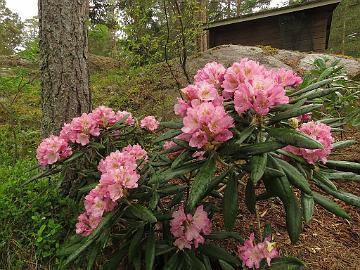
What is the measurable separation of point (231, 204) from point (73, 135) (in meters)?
1.08

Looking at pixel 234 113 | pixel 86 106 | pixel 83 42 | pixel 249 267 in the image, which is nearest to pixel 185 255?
pixel 249 267

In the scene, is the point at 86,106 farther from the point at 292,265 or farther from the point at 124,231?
the point at 292,265

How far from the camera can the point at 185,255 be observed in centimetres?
152

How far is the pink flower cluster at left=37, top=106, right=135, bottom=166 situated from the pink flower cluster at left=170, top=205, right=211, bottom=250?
78cm

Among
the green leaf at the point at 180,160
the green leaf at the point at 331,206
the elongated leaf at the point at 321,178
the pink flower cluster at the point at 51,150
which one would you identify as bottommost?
the green leaf at the point at 331,206

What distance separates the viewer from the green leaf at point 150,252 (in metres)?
1.43

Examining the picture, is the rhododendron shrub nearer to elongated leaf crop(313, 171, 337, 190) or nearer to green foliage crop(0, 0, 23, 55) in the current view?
elongated leaf crop(313, 171, 337, 190)

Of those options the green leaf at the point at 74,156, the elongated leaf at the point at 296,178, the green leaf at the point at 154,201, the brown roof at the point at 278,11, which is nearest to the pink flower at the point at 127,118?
the green leaf at the point at 74,156

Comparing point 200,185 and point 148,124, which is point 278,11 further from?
point 200,185

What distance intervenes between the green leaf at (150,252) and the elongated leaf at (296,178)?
2.25 feet

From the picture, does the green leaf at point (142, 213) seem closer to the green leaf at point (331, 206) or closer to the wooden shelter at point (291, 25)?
the green leaf at point (331, 206)

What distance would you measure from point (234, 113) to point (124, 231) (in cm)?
87

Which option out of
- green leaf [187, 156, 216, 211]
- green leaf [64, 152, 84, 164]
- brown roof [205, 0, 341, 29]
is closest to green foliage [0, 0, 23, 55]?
brown roof [205, 0, 341, 29]

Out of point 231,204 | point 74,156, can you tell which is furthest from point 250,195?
point 74,156
